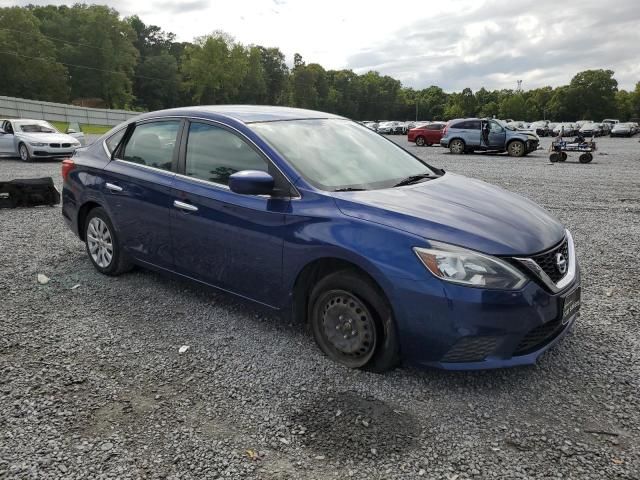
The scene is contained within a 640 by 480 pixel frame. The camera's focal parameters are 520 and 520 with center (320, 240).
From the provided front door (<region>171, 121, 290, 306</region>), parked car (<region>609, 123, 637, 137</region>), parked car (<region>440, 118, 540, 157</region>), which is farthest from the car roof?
parked car (<region>609, 123, 637, 137</region>)

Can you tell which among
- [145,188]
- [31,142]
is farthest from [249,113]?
[31,142]

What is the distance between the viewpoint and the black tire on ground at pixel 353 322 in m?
3.16

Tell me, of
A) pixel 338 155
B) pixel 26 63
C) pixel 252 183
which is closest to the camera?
pixel 252 183

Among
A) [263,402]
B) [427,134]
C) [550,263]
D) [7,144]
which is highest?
[427,134]

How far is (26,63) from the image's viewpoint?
214 ft

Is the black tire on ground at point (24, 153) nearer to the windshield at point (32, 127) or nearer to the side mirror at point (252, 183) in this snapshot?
the windshield at point (32, 127)

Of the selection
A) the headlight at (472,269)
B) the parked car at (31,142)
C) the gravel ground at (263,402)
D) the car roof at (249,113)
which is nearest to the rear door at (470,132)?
the parked car at (31,142)

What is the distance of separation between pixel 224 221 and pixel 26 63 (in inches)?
2939

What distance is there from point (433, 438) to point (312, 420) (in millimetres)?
660

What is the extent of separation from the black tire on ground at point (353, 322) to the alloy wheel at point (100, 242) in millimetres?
2589

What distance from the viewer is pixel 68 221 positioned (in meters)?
5.59

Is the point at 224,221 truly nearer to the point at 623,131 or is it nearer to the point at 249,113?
the point at 249,113

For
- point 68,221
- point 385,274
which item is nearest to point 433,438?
point 385,274

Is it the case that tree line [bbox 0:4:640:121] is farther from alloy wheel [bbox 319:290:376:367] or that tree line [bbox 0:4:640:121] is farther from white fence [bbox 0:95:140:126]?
alloy wheel [bbox 319:290:376:367]
